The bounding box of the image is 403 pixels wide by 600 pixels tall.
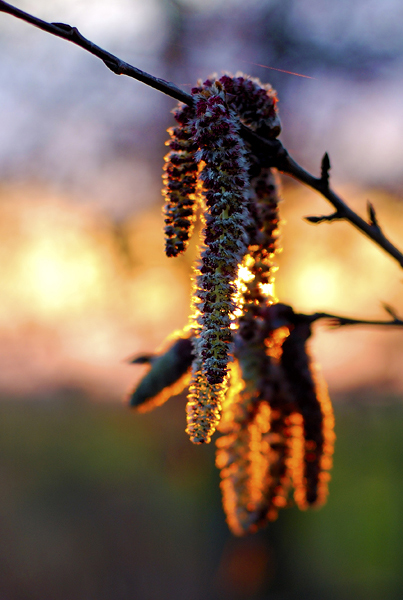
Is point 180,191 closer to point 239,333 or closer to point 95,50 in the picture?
point 95,50

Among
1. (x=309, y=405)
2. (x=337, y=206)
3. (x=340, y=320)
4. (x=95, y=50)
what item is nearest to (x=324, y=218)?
(x=337, y=206)

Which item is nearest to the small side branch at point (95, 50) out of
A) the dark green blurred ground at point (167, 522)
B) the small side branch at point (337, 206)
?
the small side branch at point (337, 206)

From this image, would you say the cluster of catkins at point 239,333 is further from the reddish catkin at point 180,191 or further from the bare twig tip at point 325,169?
the bare twig tip at point 325,169

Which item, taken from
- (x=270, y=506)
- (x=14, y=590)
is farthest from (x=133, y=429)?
(x=270, y=506)

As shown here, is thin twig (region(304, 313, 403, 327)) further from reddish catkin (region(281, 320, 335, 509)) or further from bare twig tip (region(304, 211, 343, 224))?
bare twig tip (region(304, 211, 343, 224))

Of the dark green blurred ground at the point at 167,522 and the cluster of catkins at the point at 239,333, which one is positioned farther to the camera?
the dark green blurred ground at the point at 167,522

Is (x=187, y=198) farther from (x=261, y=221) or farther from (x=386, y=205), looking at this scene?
(x=386, y=205)

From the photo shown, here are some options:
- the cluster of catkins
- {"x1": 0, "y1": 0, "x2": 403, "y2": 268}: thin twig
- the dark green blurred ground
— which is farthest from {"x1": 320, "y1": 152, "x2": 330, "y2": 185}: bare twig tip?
the dark green blurred ground

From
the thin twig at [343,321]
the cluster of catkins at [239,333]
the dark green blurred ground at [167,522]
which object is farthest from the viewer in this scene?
the dark green blurred ground at [167,522]
